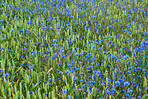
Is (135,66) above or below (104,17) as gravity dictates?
below

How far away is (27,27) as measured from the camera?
4.77m

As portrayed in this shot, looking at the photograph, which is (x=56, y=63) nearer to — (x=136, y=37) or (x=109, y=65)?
(x=109, y=65)

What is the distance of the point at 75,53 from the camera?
362 centimetres

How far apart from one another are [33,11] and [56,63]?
2.80m

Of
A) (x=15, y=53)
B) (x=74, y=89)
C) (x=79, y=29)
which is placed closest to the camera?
(x=74, y=89)

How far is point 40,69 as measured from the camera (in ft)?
10.8

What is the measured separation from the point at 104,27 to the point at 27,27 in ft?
5.54

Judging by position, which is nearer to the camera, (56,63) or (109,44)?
(56,63)

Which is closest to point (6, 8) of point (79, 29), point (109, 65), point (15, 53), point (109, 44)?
point (79, 29)

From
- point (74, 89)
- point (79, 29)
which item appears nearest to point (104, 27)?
point (79, 29)

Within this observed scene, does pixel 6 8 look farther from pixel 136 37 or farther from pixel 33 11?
pixel 136 37

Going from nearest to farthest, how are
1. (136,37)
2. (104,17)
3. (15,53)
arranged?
(15,53) → (136,37) → (104,17)

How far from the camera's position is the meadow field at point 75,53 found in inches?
109

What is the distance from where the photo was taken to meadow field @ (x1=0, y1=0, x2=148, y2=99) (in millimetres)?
2771
